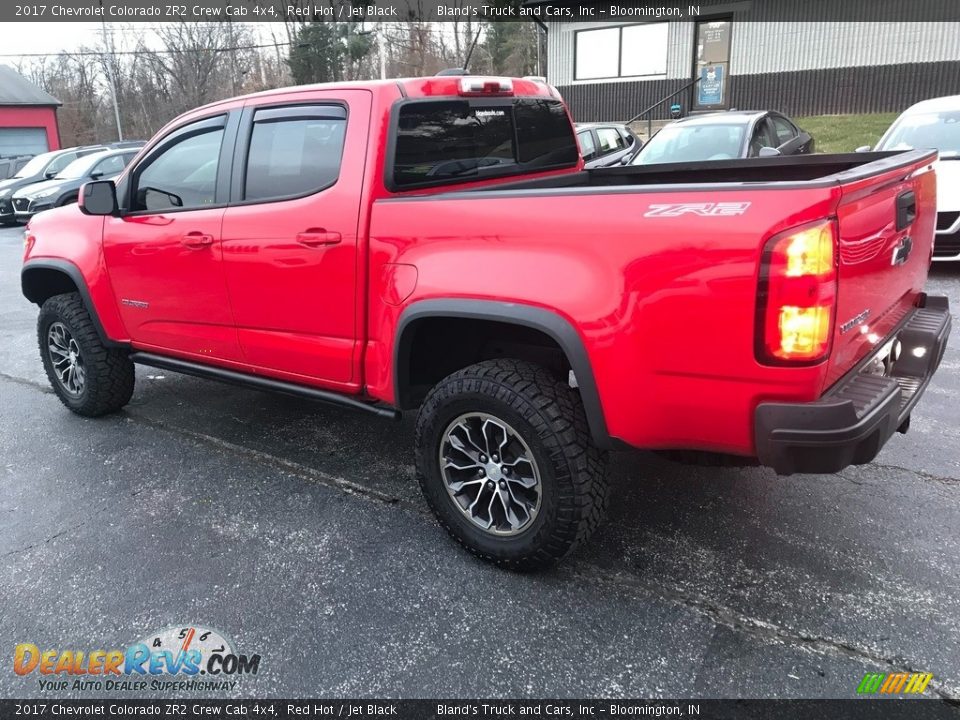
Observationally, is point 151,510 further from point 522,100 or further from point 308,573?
point 522,100

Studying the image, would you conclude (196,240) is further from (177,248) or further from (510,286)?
(510,286)

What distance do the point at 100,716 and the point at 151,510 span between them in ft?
4.37

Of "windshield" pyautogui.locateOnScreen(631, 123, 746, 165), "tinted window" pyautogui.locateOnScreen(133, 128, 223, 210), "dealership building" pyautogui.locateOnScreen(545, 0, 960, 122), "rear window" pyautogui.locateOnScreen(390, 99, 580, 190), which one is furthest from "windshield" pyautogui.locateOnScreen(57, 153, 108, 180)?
"rear window" pyautogui.locateOnScreen(390, 99, 580, 190)

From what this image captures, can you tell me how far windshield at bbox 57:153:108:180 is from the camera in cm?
1504

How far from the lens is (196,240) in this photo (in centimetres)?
370

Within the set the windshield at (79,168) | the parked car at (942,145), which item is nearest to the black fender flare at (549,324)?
the parked car at (942,145)

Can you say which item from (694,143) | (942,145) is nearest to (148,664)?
(694,143)

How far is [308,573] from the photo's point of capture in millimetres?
2971

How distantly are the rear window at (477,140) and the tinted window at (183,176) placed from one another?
44.3 inches

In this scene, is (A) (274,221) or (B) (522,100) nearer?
(A) (274,221)

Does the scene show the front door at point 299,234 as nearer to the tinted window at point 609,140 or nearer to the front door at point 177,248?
the front door at point 177,248

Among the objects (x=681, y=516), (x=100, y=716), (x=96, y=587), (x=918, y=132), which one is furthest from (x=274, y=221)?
(x=918, y=132)

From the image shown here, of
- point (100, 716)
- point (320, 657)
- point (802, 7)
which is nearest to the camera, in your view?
point (100, 716)

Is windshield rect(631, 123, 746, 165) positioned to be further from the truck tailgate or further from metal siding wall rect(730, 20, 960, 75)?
metal siding wall rect(730, 20, 960, 75)
